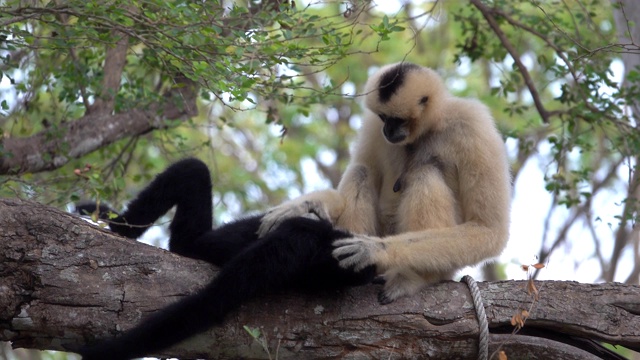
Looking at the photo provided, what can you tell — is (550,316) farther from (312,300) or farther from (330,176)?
(330,176)

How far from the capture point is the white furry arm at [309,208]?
210 inches

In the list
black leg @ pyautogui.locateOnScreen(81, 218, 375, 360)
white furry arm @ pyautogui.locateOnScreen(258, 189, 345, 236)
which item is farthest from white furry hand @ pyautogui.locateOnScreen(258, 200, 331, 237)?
black leg @ pyautogui.locateOnScreen(81, 218, 375, 360)

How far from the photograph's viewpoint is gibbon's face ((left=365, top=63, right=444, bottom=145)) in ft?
18.6

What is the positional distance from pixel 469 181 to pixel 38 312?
2.92m

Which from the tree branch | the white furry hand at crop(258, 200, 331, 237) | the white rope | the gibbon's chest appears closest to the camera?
the white rope

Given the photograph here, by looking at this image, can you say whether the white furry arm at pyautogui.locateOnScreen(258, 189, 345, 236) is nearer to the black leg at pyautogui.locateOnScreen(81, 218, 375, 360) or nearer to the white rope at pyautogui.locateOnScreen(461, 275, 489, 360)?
the black leg at pyautogui.locateOnScreen(81, 218, 375, 360)

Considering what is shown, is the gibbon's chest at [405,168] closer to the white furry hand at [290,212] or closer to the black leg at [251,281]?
the white furry hand at [290,212]

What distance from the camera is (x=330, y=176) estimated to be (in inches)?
695

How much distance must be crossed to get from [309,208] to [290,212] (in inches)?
8.0

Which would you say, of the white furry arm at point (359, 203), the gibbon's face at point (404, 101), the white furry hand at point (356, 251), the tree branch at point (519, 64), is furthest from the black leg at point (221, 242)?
the tree branch at point (519, 64)

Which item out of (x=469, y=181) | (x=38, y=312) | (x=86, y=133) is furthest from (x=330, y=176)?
(x=38, y=312)

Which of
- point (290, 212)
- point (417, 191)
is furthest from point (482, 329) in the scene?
point (290, 212)

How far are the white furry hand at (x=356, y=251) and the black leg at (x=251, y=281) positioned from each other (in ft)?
0.14

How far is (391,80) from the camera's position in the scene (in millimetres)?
5738
